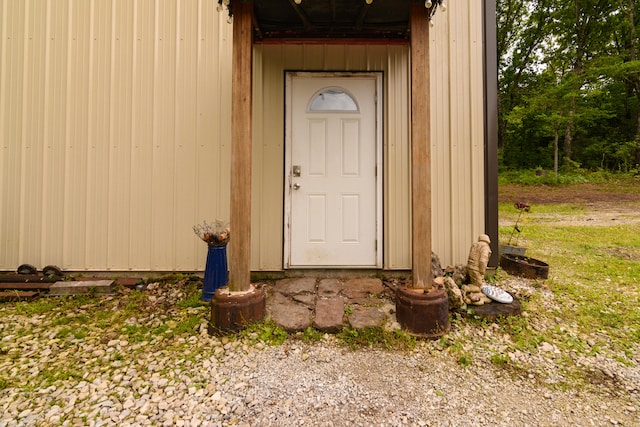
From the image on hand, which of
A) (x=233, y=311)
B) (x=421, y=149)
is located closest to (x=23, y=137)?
(x=233, y=311)

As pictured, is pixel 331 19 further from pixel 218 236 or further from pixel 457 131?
pixel 218 236

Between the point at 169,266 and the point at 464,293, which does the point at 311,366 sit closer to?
the point at 464,293

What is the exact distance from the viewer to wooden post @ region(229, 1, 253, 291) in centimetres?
225

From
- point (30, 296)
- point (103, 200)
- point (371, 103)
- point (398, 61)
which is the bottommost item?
point (30, 296)

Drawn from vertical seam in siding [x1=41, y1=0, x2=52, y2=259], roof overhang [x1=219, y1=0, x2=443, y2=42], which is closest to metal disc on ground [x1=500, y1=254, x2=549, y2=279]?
roof overhang [x1=219, y1=0, x2=443, y2=42]

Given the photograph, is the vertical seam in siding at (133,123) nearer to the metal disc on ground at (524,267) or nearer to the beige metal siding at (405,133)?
the beige metal siding at (405,133)

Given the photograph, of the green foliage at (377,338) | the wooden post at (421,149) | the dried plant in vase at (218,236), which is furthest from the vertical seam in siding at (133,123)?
the wooden post at (421,149)

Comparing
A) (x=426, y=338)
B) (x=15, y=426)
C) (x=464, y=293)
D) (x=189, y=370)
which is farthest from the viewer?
(x=464, y=293)

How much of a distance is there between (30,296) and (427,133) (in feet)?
12.2

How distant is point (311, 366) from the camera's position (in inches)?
71.4

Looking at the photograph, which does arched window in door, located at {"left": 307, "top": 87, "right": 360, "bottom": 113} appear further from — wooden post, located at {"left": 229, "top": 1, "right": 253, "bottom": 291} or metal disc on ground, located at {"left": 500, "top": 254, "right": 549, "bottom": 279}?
metal disc on ground, located at {"left": 500, "top": 254, "right": 549, "bottom": 279}

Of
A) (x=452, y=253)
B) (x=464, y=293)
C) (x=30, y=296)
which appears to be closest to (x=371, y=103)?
(x=452, y=253)

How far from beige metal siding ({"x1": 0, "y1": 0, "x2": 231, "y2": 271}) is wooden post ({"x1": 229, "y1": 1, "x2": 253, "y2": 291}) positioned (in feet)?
2.95

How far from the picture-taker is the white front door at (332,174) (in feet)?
10.1
